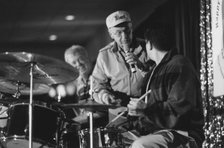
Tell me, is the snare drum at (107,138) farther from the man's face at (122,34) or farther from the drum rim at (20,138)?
the man's face at (122,34)

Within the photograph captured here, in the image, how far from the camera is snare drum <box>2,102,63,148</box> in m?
3.99

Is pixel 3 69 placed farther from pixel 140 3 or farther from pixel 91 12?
pixel 91 12

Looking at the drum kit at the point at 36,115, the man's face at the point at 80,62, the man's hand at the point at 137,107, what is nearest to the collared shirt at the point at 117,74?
the drum kit at the point at 36,115

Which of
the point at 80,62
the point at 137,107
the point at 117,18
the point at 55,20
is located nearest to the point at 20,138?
the point at 137,107

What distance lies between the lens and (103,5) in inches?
371

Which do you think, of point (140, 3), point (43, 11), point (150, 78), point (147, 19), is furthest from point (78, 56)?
point (43, 11)

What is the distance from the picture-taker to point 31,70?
12.6 feet

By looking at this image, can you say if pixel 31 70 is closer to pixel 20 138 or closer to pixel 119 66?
pixel 20 138

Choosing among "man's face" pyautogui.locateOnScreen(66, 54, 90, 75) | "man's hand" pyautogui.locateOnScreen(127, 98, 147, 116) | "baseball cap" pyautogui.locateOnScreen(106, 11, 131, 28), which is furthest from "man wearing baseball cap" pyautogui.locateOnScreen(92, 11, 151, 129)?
"man's face" pyautogui.locateOnScreen(66, 54, 90, 75)

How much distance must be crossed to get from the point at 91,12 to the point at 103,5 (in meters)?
0.58

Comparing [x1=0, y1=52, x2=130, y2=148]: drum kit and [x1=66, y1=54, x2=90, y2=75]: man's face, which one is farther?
[x1=66, y1=54, x2=90, y2=75]: man's face

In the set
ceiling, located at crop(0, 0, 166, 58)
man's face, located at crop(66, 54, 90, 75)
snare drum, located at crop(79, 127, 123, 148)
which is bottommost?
snare drum, located at crop(79, 127, 123, 148)

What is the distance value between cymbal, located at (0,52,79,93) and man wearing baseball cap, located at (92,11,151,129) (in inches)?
15.4

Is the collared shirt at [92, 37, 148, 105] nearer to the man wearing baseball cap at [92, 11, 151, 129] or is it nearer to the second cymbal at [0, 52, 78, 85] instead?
the man wearing baseball cap at [92, 11, 151, 129]
